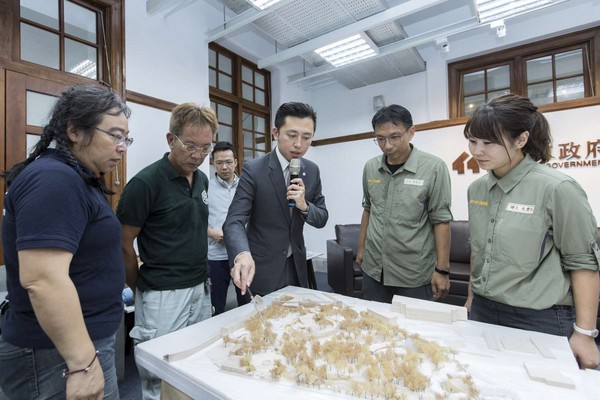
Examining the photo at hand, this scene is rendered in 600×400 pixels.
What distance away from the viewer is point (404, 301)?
117 centimetres

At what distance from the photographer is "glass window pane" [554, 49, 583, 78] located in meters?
3.57

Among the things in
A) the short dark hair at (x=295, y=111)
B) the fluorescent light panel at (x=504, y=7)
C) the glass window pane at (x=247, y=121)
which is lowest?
the short dark hair at (x=295, y=111)

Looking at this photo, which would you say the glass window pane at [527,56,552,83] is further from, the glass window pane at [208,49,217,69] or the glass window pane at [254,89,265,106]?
the glass window pane at [208,49,217,69]

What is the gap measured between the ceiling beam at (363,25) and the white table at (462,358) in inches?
112

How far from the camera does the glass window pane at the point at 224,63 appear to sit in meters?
4.14

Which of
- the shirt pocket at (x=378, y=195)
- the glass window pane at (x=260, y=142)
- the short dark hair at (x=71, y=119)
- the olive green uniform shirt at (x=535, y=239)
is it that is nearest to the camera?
the short dark hair at (x=71, y=119)

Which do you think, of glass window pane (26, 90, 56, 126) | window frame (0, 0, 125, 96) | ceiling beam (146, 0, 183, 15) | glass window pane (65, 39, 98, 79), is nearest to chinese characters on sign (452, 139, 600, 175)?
ceiling beam (146, 0, 183, 15)

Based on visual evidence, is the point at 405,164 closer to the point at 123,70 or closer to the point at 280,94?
the point at 123,70

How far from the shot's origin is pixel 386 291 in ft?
5.74

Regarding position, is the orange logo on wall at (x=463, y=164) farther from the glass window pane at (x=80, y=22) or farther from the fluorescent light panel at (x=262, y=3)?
the glass window pane at (x=80, y=22)

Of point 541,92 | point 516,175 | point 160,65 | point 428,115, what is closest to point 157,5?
point 160,65

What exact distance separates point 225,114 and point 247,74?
2.49 ft

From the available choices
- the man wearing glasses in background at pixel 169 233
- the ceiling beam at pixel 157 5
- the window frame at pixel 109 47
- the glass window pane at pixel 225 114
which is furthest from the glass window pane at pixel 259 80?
the man wearing glasses in background at pixel 169 233

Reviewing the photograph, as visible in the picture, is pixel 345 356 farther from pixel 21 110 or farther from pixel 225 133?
pixel 225 133
